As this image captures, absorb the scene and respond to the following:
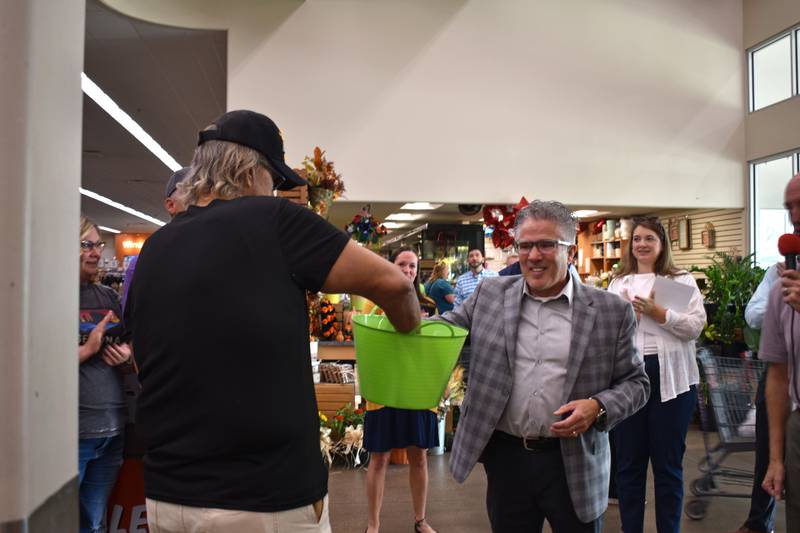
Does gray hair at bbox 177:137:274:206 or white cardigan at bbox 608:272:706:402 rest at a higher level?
gray hair at bbox 177:137:274:206

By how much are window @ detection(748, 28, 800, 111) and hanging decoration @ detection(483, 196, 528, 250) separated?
3931 millimetres

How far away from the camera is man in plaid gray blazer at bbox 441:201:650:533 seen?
211cm

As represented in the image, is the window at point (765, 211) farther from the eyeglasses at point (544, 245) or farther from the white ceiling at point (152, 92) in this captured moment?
the eyeglasses at point (544, 245)

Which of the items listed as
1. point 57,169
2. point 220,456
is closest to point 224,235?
point 57,169

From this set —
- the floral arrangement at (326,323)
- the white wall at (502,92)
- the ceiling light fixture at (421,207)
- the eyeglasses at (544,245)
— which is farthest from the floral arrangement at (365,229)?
the eyeglasses at (544,245)

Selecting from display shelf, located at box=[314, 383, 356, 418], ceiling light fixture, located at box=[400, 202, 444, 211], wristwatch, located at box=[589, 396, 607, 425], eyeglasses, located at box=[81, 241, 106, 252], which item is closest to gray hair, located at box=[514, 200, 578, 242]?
wristwatch, located at box=[589, 396, 607, 425]

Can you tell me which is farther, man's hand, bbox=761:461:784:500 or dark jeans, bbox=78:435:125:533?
dark jeans, bbox=78:435:125:533

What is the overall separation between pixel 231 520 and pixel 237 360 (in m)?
0.31

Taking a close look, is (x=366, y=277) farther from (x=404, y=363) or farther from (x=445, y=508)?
(x=445, y=508)

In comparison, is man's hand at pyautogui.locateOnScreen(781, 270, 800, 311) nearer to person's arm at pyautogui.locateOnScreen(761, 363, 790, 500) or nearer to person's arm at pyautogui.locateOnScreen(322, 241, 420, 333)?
person's arm at pyautogui.locateOnScreen(761, 363, 790, 500)

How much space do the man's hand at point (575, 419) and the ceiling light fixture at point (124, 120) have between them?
8568 millimetres

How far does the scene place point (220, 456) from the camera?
1.28 m

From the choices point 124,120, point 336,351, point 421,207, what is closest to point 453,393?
point 336,351

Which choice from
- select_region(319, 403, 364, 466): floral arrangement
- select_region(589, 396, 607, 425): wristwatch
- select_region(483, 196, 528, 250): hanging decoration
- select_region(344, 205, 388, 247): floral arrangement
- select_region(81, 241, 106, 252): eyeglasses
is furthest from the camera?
select_region(483, 196, 528, 250): hanging decoration
